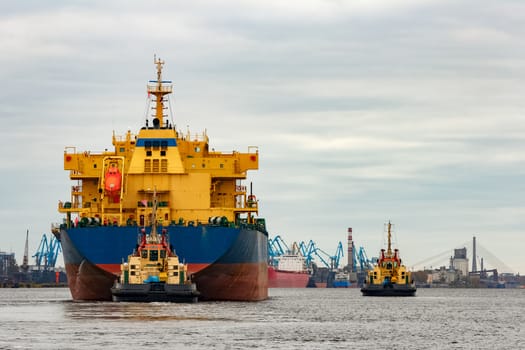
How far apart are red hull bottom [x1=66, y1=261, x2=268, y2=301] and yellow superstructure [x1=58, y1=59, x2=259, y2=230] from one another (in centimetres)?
372

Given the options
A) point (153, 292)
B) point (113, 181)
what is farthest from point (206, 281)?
point (113, 181)

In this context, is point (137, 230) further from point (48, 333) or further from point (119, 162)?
point (48, 333)

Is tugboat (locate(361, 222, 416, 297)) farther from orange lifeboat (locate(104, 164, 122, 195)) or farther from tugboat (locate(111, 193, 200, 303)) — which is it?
tugboat (locate(111, 193, 200, 303))

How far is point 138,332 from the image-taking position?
5891 centimetres

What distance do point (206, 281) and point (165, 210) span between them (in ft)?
22.4

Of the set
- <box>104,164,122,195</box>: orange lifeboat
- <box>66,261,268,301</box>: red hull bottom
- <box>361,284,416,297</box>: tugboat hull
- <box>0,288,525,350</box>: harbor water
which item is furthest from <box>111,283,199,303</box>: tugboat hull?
<box>361,284,416,297</box>: tugboat hull

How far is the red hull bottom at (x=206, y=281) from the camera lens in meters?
86.6

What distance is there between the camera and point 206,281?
87.0m

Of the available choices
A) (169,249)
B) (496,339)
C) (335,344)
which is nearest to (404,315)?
(169,249)

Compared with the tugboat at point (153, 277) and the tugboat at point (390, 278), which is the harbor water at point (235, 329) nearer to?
the tugboat at point (153, 277)

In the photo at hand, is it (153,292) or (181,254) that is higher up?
(181,254)

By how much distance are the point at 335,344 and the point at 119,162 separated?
132 ft

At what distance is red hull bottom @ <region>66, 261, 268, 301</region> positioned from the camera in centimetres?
8656

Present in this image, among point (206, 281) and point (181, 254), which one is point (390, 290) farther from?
point (181, 254)
